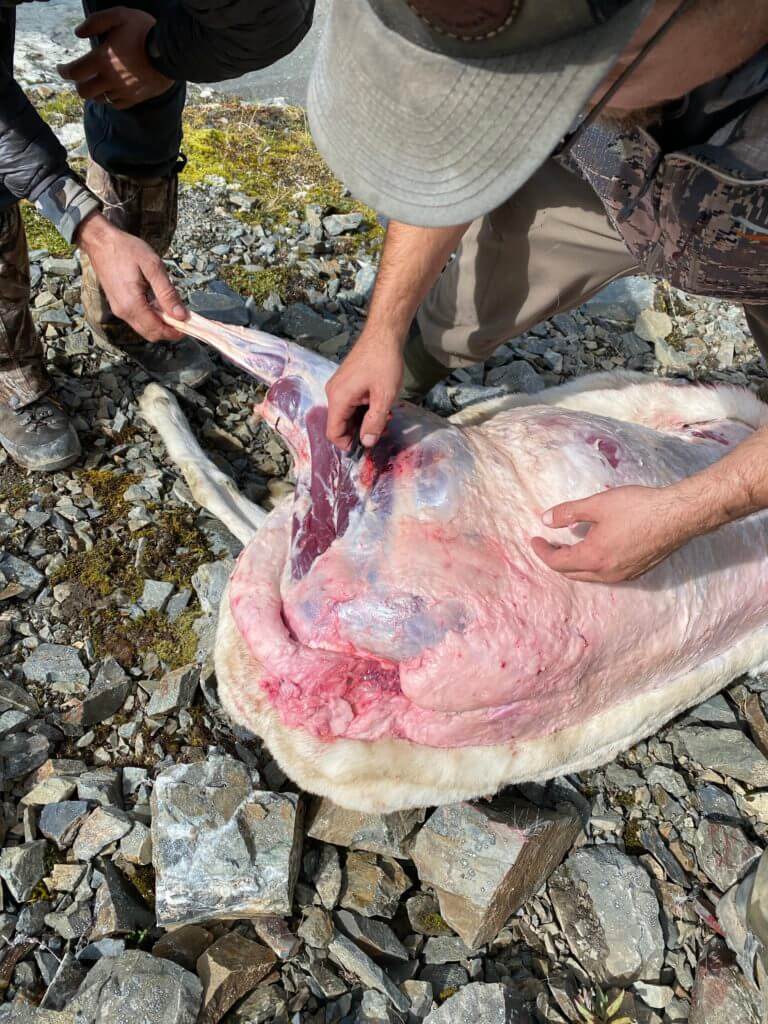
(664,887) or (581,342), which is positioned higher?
(581,342)

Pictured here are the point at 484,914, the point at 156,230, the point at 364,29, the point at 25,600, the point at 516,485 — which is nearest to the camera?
the point at 364,29

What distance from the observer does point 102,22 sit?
8.91 ft

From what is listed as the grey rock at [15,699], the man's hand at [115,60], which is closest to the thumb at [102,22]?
the man's hand at [115,60]

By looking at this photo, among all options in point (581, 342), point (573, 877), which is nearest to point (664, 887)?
point (573, 877)

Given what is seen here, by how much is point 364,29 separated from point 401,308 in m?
1.00

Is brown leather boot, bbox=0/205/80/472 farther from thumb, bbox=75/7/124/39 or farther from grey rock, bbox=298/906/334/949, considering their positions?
grey rock, bbox=298/906/334/949

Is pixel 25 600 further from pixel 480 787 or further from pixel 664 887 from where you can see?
pixel 664 887

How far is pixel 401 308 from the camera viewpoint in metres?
2.29

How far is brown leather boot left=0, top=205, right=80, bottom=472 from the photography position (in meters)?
2.91

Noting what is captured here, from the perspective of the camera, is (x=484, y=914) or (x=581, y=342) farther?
(x=581, y=342)

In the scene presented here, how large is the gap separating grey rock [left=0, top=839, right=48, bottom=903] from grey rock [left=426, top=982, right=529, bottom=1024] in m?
1.05

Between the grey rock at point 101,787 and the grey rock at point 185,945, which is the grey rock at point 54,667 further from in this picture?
the grey rock at point 185,945

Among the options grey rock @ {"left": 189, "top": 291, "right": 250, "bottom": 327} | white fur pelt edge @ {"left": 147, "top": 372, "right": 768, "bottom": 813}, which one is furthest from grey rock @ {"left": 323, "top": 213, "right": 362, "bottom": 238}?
white fur pelt edge @ {"left": 147, "top": 372, "right": 768, "bottom": 813}

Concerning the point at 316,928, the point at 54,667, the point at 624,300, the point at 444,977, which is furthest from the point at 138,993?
the point at 624,300
